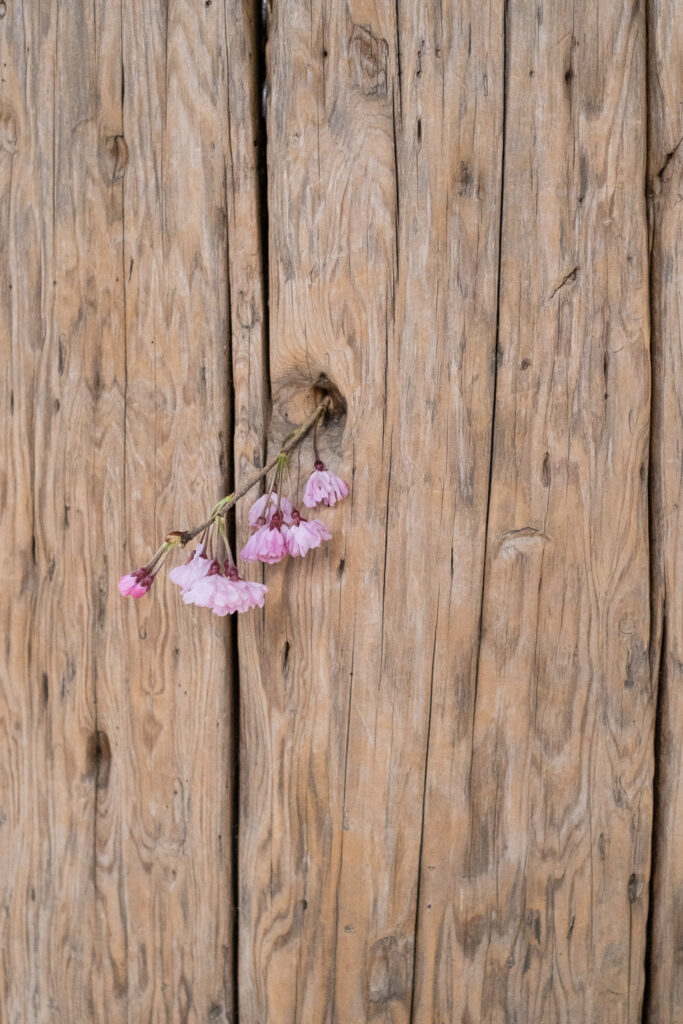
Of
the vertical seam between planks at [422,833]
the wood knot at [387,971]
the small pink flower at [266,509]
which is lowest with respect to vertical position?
the wood knot at [387,971]

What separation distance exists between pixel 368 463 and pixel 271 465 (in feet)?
0.62

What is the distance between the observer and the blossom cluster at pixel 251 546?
102 centimetres

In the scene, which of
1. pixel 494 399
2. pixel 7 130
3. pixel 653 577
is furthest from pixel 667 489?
pixel 7 130

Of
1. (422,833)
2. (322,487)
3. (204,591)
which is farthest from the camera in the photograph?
(422,833)

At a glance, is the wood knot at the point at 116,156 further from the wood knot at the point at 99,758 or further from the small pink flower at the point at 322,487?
the wood knot at the point at 99,758

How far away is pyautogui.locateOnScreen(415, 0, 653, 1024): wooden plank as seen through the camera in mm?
1144

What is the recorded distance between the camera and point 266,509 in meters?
1.08

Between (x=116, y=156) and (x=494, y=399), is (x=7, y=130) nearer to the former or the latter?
(x=116, y=156)

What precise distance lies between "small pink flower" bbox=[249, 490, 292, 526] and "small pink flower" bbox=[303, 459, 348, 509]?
0.03 metres

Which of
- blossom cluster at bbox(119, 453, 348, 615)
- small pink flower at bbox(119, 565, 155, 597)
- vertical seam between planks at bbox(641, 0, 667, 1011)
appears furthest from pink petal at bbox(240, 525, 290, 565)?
vertical seam between planks at bbox(641, 0, 667, 1011)

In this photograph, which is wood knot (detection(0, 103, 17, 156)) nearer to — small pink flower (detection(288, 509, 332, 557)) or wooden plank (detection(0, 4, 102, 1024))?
wooden plank (detection(0, 4, 102, 1024))

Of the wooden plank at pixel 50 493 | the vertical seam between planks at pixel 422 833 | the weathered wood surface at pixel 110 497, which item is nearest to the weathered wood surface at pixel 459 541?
the vertical seam between planks at pixel 422 833

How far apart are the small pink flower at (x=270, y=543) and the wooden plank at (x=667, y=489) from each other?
650 millimetres

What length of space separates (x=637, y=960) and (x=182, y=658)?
979mm
